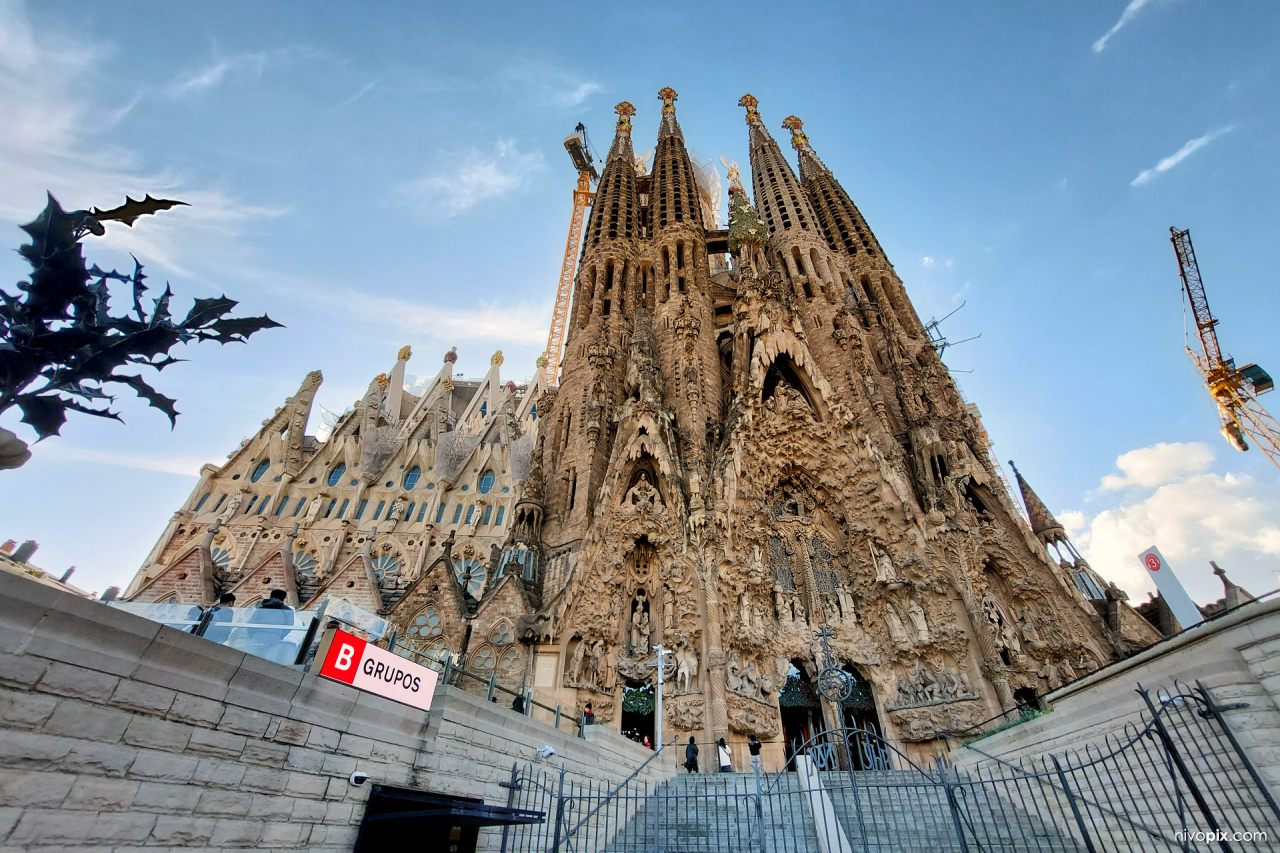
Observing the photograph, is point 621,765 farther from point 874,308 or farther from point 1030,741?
A: point 874,308

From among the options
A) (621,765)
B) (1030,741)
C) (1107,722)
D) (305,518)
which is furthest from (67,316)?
Result: (305,518)

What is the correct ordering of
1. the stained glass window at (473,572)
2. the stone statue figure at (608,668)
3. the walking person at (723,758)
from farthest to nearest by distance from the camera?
the stained glass window at (473,572) → the stone statue figure at (608,668) → the walking person at (723,758)

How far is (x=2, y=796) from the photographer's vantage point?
10.8 ft

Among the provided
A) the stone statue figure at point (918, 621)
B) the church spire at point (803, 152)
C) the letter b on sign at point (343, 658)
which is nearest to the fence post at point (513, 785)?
the letter b on sign at point (343, 658)

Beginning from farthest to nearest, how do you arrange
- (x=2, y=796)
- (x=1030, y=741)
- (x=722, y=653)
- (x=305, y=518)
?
(x=305, y=518), (x=722, y=653), (x=1030, y=741), (x=2, y=796)

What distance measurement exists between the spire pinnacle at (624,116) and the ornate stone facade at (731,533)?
46.8 feet

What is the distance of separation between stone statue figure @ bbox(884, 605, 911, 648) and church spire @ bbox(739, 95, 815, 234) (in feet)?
73.7

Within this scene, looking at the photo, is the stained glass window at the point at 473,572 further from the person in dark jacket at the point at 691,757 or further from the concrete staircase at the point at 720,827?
the concrete staircase at the point at 720,827

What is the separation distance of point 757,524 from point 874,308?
14.9 m

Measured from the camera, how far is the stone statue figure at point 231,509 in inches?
1167

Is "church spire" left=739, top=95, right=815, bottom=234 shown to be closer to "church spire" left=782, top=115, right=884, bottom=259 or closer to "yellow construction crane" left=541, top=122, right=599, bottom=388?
"church spire" left=782, top=115, right=884, bottom=259

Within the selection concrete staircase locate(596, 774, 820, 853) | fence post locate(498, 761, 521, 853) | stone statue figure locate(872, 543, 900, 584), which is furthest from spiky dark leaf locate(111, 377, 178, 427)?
stone statue figure locate(872, 543, 900, 584)

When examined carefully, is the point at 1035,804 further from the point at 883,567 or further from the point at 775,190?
the point at 775,190

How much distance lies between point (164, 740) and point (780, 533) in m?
17.7
